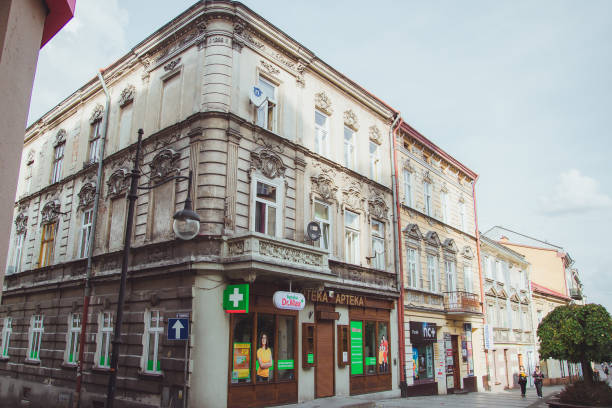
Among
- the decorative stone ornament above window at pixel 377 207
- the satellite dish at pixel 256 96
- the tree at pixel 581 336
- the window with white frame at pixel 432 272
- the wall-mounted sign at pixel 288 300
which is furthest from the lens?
the window with white frame at pixel 432 272

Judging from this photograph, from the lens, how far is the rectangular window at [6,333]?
69.9 feet

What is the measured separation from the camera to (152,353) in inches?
553

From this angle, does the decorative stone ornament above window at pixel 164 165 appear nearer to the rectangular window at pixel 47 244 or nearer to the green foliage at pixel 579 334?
the rectangular window at pixel 47 244

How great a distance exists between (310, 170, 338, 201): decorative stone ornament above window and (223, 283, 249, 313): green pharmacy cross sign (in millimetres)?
5982

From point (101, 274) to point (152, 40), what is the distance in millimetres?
8820

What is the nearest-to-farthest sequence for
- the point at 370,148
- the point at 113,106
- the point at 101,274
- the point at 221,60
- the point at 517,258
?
the point at 221,60 → the point at 101,274 → the point at 113,106 → the point at 370,148 → the point at 517,258

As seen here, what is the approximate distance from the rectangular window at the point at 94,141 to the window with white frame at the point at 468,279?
21.1m

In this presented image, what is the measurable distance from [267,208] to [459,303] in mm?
13736

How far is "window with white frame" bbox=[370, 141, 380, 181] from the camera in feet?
72.2

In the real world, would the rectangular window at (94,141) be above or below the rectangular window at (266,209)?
above

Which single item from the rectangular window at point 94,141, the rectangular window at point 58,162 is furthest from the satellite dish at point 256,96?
the rectangular window at point 58,162

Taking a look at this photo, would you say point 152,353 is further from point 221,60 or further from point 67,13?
point 67,13

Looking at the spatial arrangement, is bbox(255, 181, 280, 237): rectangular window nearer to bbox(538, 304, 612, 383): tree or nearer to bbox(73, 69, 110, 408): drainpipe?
bbox(73, 69, 110, 408): drainpipe

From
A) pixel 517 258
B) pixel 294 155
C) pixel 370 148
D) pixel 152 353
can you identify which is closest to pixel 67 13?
pixel 152 353
